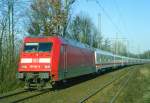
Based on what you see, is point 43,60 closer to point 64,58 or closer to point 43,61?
point 43,61

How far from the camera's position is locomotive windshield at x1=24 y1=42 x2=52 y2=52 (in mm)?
21391

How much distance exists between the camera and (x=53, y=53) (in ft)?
68.8

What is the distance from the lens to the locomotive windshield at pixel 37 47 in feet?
70.2

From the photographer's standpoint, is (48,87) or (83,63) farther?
(83,63)

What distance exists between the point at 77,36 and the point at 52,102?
62.2 metres

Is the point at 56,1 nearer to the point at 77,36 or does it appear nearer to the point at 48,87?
the point at 48,87

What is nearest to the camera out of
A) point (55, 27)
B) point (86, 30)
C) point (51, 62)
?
point (51, 62)

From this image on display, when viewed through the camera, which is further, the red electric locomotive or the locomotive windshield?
the locomotive windshield

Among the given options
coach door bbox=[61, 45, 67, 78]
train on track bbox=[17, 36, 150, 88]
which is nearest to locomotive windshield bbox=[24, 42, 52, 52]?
train on track bbox=[17, 36, 150, 88]

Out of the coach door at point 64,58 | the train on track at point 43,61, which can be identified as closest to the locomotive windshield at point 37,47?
the train on track at point 43,61

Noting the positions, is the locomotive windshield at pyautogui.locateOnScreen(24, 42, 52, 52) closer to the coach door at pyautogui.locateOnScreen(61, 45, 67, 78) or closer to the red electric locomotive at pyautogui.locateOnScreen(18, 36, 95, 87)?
the red electric locomotive at pyautogui.locateOnScreen(18, 36, 95, 87)

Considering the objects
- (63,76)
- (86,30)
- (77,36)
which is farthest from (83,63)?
(86,30)

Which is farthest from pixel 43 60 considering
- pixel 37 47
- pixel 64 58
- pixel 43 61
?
pixel 64 58

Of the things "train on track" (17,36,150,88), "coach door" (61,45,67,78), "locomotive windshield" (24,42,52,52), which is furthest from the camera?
"coach door" (61,45,67,78)
